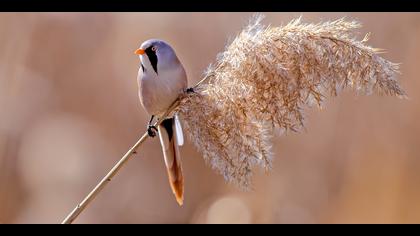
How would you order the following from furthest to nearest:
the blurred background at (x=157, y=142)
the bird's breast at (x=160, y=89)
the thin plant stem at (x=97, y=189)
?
the blurred background at (x=157, y=142) < the bird's breast at (x=160, y=89) < the thin plant stem at (x=97, y=189)

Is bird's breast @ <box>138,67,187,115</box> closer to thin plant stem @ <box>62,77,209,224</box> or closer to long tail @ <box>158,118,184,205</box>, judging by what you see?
long tail @ <box>158,118,184,205</box>

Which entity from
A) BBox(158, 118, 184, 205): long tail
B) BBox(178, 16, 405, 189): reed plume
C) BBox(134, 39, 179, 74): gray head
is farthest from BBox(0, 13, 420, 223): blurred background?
BBox(178, 16, 405, 189): reed plume

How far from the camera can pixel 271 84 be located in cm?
186

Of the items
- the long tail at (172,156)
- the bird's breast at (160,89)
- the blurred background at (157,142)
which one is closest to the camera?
the long tail at (172,156)

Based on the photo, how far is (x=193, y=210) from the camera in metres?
3.50

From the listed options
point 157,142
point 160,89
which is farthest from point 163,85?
point 157,142

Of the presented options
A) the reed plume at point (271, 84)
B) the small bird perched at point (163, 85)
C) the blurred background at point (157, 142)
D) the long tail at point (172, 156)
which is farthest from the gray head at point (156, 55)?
the blurred background at point (157, 142)

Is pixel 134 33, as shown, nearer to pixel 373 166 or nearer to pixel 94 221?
pixel 94 221

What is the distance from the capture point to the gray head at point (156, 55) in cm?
244

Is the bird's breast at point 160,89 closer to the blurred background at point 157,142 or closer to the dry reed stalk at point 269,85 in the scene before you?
the dry reed stalk at point 269,85

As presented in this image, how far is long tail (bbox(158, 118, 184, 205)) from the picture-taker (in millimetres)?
2225

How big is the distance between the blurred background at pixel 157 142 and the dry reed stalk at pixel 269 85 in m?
1.42

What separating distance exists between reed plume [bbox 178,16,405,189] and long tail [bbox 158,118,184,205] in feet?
1.14
